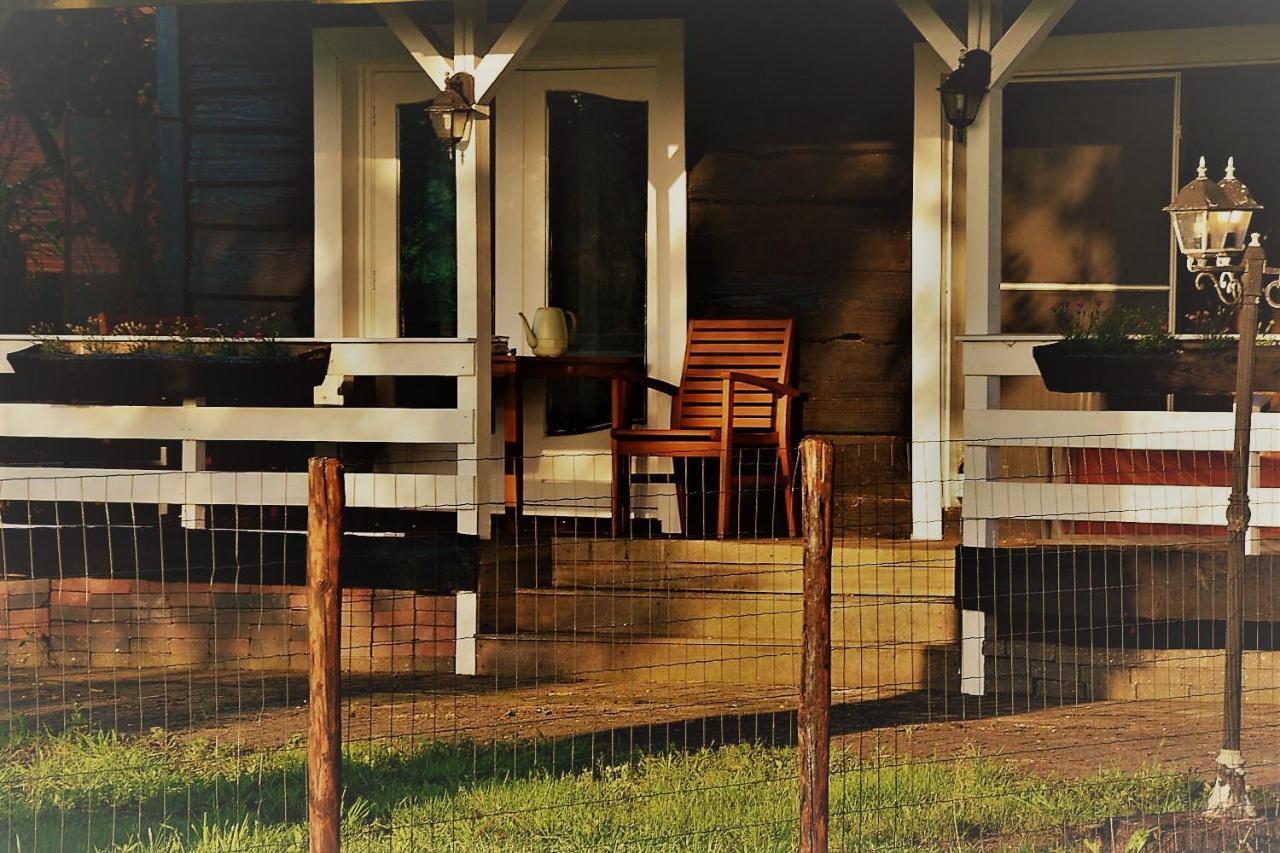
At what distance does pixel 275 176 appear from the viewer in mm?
8273

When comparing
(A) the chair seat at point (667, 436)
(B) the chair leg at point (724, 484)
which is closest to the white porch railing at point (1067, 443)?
(B) the chair leg at point (724, 484)

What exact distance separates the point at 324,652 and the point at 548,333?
165 inches

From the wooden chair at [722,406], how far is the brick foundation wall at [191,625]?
0.99m

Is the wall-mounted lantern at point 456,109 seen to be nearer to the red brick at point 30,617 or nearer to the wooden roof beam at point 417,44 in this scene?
the wooden roof beam at point 417,44

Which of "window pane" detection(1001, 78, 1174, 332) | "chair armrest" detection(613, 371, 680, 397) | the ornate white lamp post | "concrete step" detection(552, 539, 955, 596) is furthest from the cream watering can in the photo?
the ornate white lamp post

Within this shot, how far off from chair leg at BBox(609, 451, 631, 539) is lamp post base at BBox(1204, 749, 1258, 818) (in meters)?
2.99

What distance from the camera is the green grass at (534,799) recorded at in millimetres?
4438

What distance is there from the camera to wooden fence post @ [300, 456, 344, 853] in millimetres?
3723

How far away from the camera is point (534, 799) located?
189 inches

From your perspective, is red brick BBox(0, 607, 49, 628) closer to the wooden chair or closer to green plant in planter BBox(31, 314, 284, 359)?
green plant in planter BBox(31, 314, 284, 359)

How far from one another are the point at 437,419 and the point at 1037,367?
94.5 inches

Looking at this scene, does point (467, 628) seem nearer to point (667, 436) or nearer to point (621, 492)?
point (621, 492)

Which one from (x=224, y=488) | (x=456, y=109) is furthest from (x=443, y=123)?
(x=224, y=488)

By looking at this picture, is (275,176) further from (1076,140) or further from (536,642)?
(1076,140)
